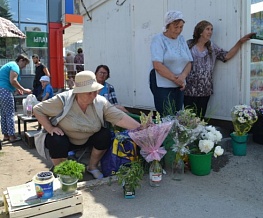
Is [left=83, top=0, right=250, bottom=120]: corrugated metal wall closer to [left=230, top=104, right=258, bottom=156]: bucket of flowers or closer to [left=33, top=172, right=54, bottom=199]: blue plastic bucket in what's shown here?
[left=230, top=104, right=258, bottom=156]: bucket of flowers

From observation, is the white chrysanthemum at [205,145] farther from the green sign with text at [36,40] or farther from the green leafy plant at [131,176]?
Result: the green sign with text at [36,40]

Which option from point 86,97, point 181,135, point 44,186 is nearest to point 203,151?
point 181,135

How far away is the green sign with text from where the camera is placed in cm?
1227

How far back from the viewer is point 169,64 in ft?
12.6

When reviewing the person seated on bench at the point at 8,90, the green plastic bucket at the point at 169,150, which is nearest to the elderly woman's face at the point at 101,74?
the green plastic bucket at the point at 169,150

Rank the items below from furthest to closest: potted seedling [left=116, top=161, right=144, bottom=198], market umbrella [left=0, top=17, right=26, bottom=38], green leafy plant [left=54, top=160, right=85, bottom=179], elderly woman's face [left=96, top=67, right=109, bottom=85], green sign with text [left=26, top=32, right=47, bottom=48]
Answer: green sign with text [left=26, top=32, right=47, bottom=48] < elderly woman's face [left=96, top=67, right=109, bottom=85] < market umbrella [left=0, top=17, right=26, bottom=38] < potted seedling [left=116, top=161, right=144, bottom=198] < green leafy plant [left=54, top=160, right=85, bottom=179]

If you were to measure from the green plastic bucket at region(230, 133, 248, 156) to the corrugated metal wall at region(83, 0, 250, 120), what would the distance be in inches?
27.4

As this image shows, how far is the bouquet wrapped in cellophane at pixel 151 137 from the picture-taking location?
3000 millimetres

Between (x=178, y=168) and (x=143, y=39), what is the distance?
335 centimetres

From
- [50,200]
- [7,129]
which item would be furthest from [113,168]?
[7,129]

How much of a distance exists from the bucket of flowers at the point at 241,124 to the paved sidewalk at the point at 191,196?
0.15 metres

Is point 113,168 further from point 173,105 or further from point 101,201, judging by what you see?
point 173,105

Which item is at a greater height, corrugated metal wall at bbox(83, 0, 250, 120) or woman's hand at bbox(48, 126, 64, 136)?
corrugated metal wall at bbox(83, 0, 250, 120)

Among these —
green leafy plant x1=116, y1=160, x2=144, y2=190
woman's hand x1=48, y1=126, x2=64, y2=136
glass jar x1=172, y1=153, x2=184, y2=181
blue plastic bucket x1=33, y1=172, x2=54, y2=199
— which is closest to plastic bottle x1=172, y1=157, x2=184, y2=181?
glass jar x1=172, y1=153, x2=184, y2=181
